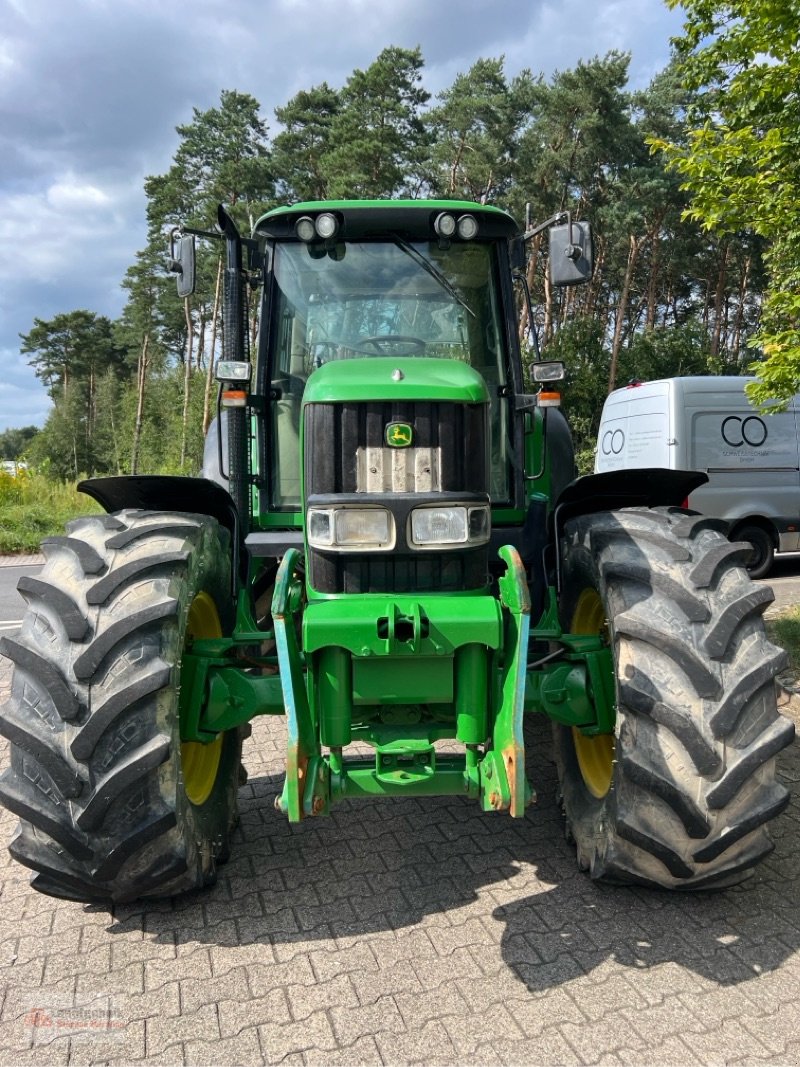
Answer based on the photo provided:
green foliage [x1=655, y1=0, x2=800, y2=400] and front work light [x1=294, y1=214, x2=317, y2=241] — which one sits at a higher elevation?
green foliage [x1=655, y1=0, x2=800, y2=400]

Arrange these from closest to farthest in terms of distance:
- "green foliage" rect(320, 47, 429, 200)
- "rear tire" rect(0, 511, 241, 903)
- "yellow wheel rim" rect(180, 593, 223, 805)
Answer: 1. "rear tire" rect(0, 511, 241, 903)
2. "yellow wheel rim" rect(180, 593, 223, 805)
3. "green foliage" rect(320, 47, 429, 200)

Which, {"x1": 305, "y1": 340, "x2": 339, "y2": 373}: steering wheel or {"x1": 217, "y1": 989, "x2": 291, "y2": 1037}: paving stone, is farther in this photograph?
{"x1": 305, "y1": 340, "x2": 339, "y2": 373}: steering wheel

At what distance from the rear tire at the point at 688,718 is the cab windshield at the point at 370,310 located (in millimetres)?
1284

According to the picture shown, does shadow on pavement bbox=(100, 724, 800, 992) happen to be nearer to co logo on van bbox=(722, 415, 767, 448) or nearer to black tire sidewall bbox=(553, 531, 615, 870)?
black tire sidewall bbox=(553, 531, 615, 870)

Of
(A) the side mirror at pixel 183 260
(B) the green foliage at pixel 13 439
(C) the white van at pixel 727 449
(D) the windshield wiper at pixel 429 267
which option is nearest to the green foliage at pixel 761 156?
(D) the windshield wiper at pixel 429 267

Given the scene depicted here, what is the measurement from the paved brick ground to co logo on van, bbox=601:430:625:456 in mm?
8259

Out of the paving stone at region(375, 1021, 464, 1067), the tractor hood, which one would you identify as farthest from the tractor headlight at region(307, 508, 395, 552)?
the paving stone at region(375, 1021, 464, 1067)

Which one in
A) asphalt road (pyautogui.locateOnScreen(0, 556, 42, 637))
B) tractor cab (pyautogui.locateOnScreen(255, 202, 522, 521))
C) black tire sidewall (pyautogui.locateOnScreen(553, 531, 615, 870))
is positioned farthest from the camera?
asphalt road (pyautogui.locateOnScreen(0, 556, 42, 637))

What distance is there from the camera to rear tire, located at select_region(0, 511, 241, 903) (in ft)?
8.34

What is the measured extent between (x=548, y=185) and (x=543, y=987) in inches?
1056

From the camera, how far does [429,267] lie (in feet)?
12.9

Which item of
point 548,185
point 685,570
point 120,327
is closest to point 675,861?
point 685,570

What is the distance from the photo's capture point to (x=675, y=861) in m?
2.65

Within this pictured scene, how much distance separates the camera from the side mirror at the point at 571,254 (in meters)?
3.84
